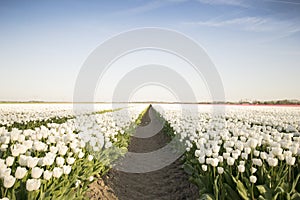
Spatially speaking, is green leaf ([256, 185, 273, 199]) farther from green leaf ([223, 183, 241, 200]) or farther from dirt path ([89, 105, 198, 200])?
dirt path ([89, 105, 198, 200])

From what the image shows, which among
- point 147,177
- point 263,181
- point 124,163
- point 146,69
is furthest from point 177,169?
point 146,69

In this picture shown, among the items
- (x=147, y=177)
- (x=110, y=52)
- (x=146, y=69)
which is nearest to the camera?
(x=147, y=177)

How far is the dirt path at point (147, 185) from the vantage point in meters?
5.55

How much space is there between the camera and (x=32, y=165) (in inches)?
121

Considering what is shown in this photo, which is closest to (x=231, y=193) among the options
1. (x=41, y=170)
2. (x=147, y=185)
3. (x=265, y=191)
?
(x=265, y=191)

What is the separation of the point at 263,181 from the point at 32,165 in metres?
2.85

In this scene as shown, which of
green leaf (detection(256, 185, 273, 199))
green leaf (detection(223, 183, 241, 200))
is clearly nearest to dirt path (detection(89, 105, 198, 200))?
green leaf (detection(223, 183, 241, 200))

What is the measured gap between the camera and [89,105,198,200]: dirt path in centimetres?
555

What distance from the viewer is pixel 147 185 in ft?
22.2

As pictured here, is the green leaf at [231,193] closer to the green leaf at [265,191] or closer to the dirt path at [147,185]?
the green leaf at [265,191]

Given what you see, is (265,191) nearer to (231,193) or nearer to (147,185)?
(231,193)

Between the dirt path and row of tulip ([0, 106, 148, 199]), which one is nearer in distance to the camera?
row of tulip ([0, 106, 148, 199])

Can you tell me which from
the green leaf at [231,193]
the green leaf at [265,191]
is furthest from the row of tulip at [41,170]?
the green leaf at [265,191]

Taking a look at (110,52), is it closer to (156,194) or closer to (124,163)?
(124,163)
